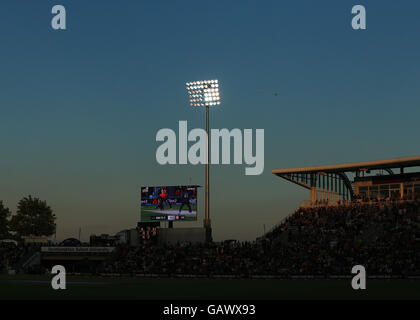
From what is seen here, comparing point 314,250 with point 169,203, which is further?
point 169,203

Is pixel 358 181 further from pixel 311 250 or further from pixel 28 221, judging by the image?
pixel 28 221

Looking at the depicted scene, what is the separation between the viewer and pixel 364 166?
216ft

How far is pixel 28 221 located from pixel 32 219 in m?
0.89

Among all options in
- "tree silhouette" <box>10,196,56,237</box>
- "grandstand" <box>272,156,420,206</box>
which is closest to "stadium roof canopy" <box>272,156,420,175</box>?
"grandstand" <box>272,156,420,206</box>

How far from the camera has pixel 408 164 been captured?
63.7 m

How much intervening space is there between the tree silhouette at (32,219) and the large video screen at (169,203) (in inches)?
2125

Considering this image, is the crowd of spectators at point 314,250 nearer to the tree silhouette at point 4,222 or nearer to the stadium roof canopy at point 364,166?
the stadium roof canopy at point 364,166

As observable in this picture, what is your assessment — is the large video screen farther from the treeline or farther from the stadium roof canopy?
the treeline

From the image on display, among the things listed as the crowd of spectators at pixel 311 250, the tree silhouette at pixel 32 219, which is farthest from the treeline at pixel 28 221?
the crowd of spectators at pixel 311 250

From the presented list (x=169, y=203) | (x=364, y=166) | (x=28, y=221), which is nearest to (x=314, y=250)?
(x=364, y=166)

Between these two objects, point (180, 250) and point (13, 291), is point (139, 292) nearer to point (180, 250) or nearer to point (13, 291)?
point (13, 291)

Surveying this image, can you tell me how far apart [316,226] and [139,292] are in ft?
97.4

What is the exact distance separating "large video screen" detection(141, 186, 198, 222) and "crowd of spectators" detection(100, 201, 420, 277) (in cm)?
328

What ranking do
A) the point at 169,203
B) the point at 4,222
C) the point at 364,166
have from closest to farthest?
the point at 169,203 < the point at 364,166 < the point at 4,222
